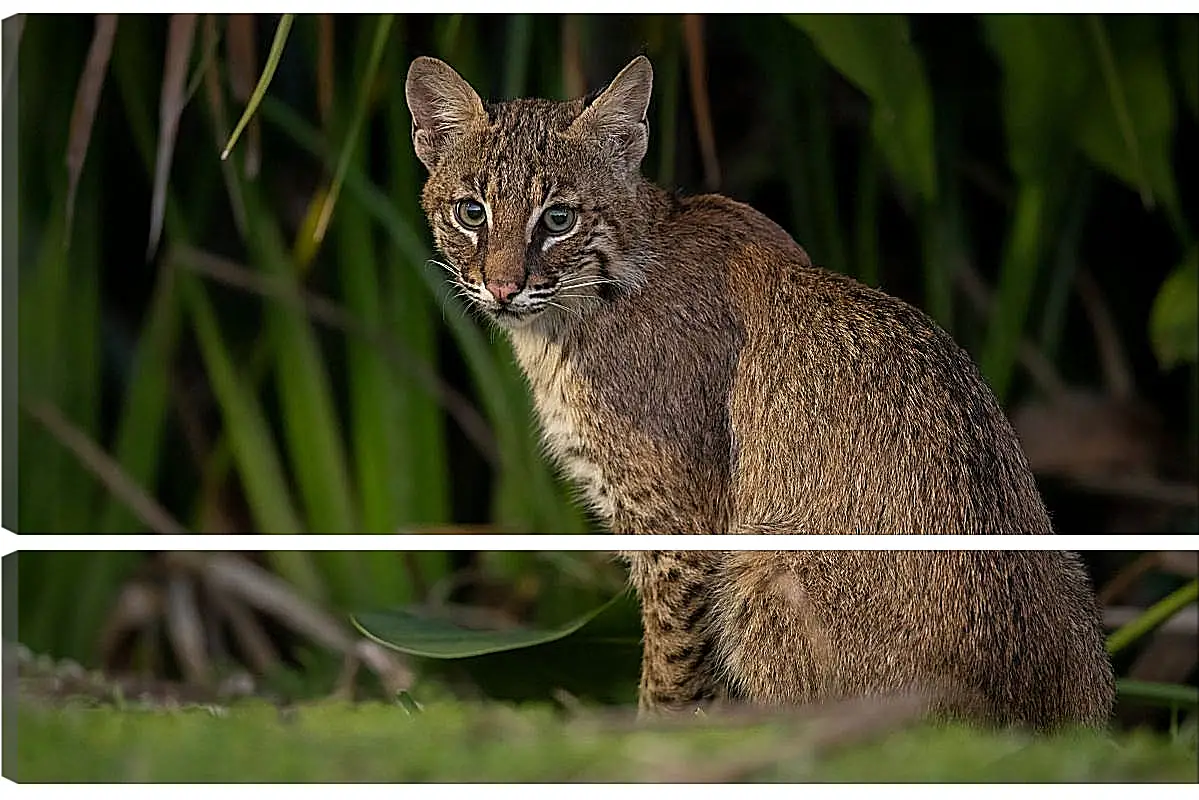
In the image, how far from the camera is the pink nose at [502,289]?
162 cm

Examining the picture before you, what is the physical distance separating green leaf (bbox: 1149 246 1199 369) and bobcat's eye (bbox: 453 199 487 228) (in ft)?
2.51

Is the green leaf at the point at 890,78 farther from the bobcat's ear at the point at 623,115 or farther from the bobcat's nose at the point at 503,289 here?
the bobcat's nose at the point at 503,289

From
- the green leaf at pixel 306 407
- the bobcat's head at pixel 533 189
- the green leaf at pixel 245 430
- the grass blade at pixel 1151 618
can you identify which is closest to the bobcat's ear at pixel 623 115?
the bobcat's head at pixel 533 189

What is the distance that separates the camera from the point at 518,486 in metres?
1.88

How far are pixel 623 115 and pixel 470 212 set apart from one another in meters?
0.19

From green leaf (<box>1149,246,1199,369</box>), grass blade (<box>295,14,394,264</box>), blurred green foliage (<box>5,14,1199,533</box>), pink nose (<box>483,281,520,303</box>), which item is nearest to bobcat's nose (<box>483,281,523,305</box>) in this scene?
pink nose (<box>483,281,520,303</box>)

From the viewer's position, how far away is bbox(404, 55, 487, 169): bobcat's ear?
1672 mm

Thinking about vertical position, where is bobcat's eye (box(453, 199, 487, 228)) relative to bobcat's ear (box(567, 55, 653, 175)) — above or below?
below

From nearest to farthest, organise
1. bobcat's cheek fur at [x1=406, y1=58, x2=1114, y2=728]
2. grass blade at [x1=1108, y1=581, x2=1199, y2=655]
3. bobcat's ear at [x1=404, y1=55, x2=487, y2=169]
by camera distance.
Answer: bobcat's cheek fur at [x1=406, y1=58, x2=1114, y2=728] < bobcat's ear at [x1=404, y1=55, x2=487, y2=169] < grass blade at [x1=1108, y1=581, x2=1199, y2=655]

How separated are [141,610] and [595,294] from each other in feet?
3.03

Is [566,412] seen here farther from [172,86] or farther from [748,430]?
[172,86]

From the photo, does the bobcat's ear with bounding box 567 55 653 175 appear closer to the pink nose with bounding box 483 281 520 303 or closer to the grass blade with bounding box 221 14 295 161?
the pink nose with bounding box 483 281 520 303
